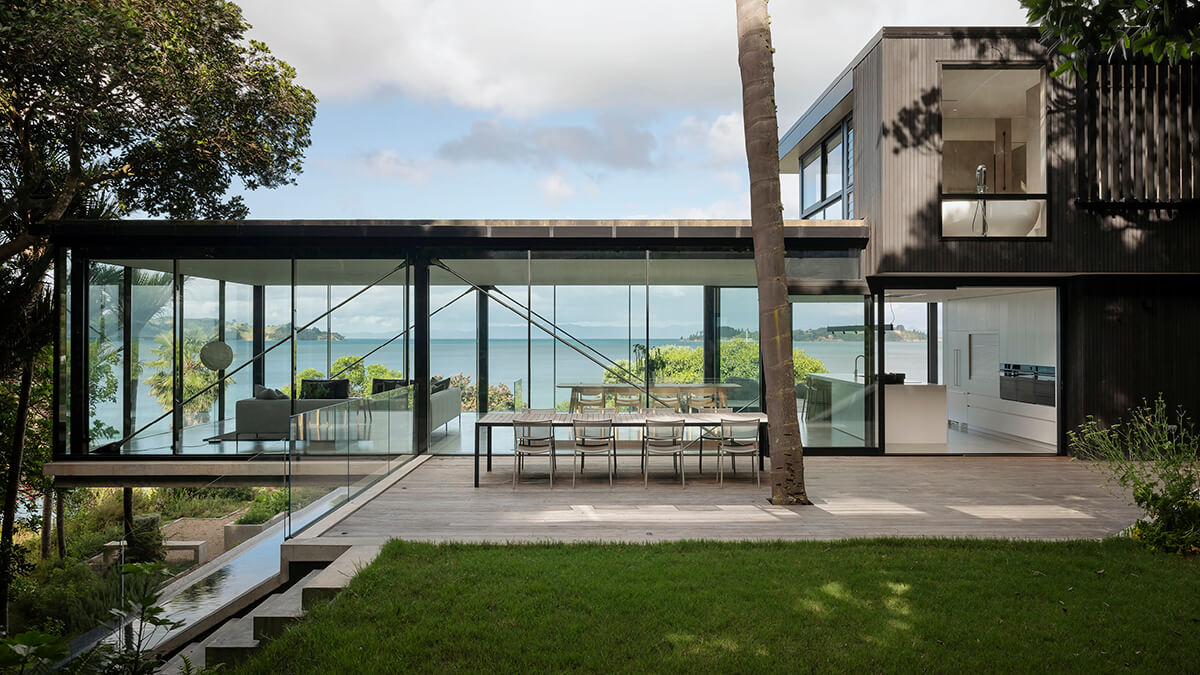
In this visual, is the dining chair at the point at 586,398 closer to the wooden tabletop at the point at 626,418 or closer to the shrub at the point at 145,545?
the wooden tabletop at the point at 626,418

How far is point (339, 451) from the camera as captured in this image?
6.45m

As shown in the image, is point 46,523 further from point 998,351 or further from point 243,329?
point 998,351

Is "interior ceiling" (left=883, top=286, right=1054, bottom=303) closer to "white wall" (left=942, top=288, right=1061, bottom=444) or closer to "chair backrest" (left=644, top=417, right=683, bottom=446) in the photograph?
"white wall" (left=942, top=288, right=1061, bottom=444)

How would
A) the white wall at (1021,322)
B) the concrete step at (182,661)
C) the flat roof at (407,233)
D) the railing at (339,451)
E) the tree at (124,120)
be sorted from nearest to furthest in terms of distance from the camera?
1. the concrete step at (182,661)
2. the railing at (339,451)
3. the flat roof at (407,233)
4. the tree at (124,120)
5. the white wall at (1021,322)

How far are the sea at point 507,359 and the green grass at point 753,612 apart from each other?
4.81 metres

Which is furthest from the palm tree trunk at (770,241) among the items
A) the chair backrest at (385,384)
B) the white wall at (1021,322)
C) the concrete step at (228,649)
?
the white wall at (1021,322)

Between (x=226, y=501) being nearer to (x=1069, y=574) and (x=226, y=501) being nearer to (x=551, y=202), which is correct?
(x=1069, y=574)

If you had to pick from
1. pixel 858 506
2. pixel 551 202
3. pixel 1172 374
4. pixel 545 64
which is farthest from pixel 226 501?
pixel 551 202

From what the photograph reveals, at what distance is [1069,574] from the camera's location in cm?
461

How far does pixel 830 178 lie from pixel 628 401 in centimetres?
557

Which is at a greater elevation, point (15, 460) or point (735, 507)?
point (735, 507)

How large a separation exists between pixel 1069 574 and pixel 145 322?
10720 mm

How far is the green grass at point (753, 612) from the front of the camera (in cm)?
345

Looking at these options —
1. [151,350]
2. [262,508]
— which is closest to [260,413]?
[151,350]
